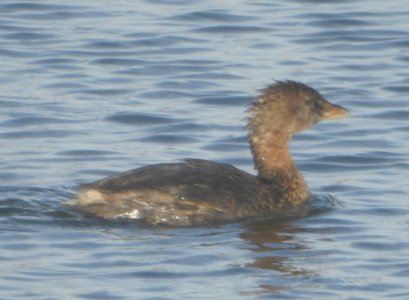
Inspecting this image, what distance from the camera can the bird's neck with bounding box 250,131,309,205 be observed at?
13.5 m

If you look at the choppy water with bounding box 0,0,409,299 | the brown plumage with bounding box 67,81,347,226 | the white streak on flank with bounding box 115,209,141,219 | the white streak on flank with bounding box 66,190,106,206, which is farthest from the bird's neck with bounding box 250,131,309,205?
the white streak on flank with bounding box 66,190,106,206

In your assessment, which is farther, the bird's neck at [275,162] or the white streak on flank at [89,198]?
the bird's neck at [275,162]

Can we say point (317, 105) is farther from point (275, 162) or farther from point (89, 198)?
point (89, 198)

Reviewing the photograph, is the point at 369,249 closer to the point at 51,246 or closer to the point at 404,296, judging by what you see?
the point at 404,296

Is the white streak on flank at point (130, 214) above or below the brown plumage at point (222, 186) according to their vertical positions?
below

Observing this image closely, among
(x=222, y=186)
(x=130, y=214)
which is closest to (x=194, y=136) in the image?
(x=222, y=186)

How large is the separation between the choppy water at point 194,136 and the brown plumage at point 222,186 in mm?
183

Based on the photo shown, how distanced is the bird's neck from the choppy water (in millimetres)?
282

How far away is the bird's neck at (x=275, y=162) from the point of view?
1345 cm

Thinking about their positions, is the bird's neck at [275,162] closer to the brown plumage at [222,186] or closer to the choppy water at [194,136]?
the brown plumage at [222,186]

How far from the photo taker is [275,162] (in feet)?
44.4

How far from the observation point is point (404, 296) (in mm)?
10781

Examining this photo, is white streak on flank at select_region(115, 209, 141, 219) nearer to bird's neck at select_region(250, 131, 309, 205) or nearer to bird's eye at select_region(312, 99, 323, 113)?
bird's neck at select_region(250, 131, 309, 205)

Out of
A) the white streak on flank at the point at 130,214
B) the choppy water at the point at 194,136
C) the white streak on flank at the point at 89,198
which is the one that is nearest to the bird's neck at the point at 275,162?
the choppy water at the point at 194,136
